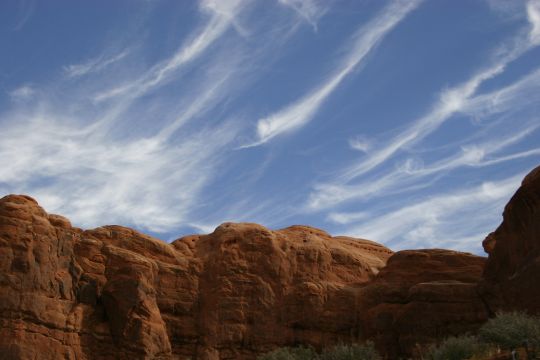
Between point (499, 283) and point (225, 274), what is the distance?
1491cm

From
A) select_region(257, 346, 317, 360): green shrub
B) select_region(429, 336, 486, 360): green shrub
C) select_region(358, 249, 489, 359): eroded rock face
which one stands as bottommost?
select_region(429, 336, 486, 360): green shrub

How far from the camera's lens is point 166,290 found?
51.0 m

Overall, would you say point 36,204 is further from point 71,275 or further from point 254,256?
point 254,256

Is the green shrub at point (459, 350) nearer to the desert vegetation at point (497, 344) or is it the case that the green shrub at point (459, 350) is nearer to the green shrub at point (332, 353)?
the desert vegetation at point (497, 344)

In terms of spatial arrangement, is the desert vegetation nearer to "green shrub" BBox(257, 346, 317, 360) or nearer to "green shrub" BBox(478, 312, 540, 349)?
"green shrub" BBox(478, 312, 540, 349)

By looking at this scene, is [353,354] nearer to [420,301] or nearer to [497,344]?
[420,301]

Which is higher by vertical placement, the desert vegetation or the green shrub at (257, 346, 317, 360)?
the green shrub at (257, 346, 317, 360)

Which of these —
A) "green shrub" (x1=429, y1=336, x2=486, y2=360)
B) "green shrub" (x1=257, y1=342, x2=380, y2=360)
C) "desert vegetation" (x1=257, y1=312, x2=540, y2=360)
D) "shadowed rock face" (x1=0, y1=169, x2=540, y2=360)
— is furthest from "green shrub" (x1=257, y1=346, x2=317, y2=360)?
"green shrub" (x1=429, y1=336, x2=486, y2=360)

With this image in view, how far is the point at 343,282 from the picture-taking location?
176 ft

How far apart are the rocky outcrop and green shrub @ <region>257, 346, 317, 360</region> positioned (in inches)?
371

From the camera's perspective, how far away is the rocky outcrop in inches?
1743

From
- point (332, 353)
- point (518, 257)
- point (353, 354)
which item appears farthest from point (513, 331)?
point (332, 353)

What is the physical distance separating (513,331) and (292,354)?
492 inches

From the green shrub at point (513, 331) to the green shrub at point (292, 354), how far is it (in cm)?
984
